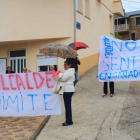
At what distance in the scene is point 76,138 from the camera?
4.67 m

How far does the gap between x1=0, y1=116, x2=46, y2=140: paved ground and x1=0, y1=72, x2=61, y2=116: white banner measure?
10.7 inches

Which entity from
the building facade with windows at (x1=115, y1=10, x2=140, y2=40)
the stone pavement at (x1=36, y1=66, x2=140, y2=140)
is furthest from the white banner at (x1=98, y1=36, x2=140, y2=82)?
the building facade with windows at (x1=115, y1=10, x2=140, y2=40)

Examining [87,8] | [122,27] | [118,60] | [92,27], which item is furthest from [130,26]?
[118,60]

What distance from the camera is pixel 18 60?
44.9 ft

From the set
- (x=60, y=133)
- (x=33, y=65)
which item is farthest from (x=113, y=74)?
(x=33, y=65)

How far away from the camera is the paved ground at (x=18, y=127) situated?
498cm

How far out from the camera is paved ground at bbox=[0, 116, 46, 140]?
498cm

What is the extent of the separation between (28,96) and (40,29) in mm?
6693

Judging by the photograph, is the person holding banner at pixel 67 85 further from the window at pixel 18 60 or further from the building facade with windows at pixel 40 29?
the window at pixel 18 60

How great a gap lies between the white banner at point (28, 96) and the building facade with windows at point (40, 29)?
18.8 feet

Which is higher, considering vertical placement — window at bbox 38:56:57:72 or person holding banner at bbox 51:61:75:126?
window at bbox 38:56:57:72

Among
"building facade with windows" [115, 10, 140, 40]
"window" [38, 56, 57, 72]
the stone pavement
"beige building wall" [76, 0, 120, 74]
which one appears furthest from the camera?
"building facade with windows" [115, 10, 140, 40]

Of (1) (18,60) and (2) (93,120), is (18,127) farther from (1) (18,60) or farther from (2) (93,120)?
(1) (18,60)

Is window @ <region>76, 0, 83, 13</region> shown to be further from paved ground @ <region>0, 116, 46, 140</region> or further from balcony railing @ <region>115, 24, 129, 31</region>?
balcony railing @ <region>115, 24, 129, 31</region>
